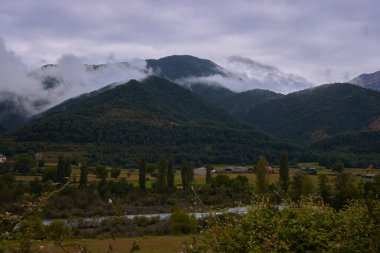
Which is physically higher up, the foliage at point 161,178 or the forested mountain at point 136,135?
the forested mountain at point 136,135

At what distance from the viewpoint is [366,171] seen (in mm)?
6406

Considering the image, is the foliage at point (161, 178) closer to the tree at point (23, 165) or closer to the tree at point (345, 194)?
the tree at point (23, 165)

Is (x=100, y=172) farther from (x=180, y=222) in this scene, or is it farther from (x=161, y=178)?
(x=180, y=222)

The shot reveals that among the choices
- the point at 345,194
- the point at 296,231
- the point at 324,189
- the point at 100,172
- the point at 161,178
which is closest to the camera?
the point at 296,231

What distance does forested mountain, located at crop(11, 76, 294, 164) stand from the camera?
129m

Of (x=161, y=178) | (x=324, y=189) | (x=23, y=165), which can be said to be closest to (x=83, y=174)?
(x=324, y=189)

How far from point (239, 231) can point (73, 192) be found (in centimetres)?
6437

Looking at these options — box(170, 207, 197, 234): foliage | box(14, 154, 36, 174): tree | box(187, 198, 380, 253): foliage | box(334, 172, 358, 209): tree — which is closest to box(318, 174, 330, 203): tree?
box(334, 172, 358, 209): tree

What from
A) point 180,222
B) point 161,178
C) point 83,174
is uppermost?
point 83,174

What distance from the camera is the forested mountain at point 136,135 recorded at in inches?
5074

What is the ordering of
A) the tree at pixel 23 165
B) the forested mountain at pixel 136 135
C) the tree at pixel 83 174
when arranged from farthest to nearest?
1. the forested mountain at pixel 136 135
2. the tree at pixel 23 165
3. the tree at pixel 83 174

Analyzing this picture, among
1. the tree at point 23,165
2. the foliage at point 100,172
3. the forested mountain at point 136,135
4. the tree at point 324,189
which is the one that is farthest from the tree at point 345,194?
the forested mountain at point 136,135

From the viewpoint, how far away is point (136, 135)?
142 meters

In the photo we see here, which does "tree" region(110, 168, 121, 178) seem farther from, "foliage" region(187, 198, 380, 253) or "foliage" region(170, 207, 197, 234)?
"foliage" region(187, 198, 380, 253)
